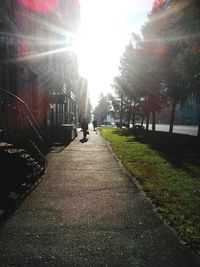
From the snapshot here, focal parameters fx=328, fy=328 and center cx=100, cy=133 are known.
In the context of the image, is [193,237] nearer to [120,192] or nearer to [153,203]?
[153,203]

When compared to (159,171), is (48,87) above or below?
above

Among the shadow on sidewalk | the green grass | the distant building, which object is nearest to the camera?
the green grass

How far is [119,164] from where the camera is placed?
12305 mm

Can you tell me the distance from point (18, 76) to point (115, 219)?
13083 mm

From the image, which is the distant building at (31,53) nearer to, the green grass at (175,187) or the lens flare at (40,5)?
the lens flare at (40,5)

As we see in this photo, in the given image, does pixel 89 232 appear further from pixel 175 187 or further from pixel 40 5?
pixel 40 5

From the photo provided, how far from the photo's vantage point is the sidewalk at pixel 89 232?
406 cm

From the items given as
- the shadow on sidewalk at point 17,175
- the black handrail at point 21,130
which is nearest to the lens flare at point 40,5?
the black handrail at point 21,130

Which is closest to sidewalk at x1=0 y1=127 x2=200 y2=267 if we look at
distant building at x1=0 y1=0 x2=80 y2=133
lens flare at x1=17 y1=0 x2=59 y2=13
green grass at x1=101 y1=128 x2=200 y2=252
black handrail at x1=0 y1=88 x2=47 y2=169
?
green grass at x1=101 y1=128 x2=200 y2=252

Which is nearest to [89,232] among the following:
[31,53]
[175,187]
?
[175,187]

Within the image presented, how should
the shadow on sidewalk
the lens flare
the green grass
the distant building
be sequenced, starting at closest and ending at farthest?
the green grass, the shadow on sidewalk, the distant building, the lens flare

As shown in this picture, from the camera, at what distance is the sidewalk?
406 centimetres

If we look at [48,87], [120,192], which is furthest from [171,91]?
[120,192]

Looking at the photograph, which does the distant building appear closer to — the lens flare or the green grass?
the lens flare
